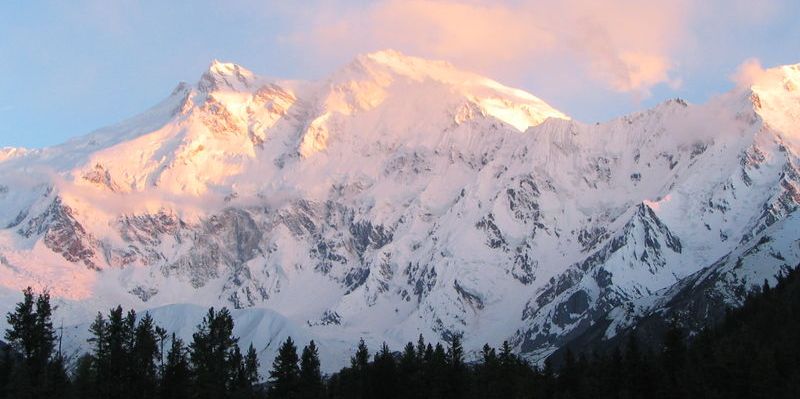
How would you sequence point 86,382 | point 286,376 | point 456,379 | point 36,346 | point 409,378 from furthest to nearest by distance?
point 456,379
point 409,378
point 286,376
point 36,346
point 86,382

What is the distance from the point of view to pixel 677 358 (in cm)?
15275

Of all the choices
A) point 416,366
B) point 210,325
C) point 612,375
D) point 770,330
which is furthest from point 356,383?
point 770,330

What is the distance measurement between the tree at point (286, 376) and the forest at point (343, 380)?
0.12 meters

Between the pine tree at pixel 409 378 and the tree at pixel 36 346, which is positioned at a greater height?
the tree at pixel 36 346

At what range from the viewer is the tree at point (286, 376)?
148m

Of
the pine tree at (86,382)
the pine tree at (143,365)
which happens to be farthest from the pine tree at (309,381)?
the pine tree at (86,382)

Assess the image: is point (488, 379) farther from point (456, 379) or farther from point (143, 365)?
point (143, 365)

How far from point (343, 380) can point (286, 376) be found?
18.3 meters

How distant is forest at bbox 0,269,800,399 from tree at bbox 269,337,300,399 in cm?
12

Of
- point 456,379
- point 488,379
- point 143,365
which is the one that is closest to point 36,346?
point 143,365

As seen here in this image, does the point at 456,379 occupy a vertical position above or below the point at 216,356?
below

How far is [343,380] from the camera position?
16675cm

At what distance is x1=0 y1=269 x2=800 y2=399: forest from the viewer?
A: 13750cm

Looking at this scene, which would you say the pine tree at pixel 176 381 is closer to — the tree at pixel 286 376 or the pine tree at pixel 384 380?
the tree at pixel 286 376
